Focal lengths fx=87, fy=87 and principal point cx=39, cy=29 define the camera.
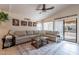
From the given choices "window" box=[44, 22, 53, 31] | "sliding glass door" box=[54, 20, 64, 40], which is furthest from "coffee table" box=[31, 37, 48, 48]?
"sliding glass door" box=[54, 20, 64, 40]

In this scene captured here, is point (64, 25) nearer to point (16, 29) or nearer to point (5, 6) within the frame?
point (16, 29)

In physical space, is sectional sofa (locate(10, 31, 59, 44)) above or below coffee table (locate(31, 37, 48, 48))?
above

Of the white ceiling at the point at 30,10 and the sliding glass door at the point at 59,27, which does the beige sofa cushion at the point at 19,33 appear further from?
the sliding glass door at the point at 59,27

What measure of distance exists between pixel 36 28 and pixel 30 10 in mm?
533

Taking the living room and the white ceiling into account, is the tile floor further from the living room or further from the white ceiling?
the white ceiling

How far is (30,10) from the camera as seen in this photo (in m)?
2.33

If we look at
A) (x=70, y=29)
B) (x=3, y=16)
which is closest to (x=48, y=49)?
(x=70, y=29)

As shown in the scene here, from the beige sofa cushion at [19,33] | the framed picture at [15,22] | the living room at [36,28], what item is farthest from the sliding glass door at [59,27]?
the framed picture at [15,22]

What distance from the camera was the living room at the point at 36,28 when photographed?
2.23 m

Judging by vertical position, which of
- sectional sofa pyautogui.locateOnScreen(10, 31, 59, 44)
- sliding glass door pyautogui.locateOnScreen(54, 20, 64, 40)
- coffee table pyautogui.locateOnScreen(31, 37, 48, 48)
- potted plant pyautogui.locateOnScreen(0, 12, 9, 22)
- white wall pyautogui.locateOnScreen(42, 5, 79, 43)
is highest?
white wall pyautogui.locateOnScreen(42, 5, 79, 43)

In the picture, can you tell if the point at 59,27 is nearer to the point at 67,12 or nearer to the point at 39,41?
the point at 67,12

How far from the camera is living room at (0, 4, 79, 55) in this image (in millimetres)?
2227

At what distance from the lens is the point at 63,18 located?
2.44m

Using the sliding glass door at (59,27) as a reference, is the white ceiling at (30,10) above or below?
above
